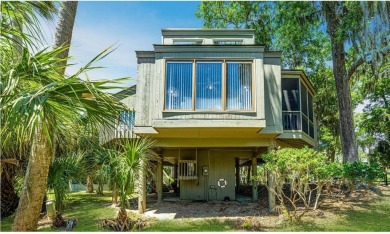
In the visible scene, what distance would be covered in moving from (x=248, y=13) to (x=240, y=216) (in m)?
14.6

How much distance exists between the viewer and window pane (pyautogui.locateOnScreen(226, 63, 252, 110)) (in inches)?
428

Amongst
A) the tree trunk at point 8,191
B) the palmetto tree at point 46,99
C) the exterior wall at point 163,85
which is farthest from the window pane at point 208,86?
the tree trunk at point 8,191

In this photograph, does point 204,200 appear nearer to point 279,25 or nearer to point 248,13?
point 279,25

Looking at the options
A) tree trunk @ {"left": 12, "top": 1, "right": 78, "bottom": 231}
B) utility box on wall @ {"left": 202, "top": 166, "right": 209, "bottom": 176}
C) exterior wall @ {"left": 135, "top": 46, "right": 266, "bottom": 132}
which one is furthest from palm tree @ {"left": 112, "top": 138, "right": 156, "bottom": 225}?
utility box on wall @ {"left": 202, "top": 166, "right": 209, "bottom": 176}

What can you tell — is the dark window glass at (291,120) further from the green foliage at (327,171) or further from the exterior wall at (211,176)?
the green foliage at (327,171)

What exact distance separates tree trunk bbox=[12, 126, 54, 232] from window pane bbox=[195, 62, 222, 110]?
18.2 ft

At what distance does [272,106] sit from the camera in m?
11.7

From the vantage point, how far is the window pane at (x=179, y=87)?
10.9 m

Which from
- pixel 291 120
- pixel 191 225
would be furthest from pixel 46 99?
pixel 291 120

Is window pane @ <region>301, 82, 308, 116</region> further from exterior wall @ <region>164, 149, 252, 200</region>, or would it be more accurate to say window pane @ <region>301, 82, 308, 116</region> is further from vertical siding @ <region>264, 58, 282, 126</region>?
exterior wall @ <region>164, 149, 252, 200</region>

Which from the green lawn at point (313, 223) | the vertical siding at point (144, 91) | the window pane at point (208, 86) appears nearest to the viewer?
the green lawn at point (313, 223)

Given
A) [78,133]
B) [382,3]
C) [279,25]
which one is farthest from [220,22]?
[78,133]

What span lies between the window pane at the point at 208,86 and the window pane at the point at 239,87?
31cm

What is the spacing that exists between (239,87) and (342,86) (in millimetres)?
7086
